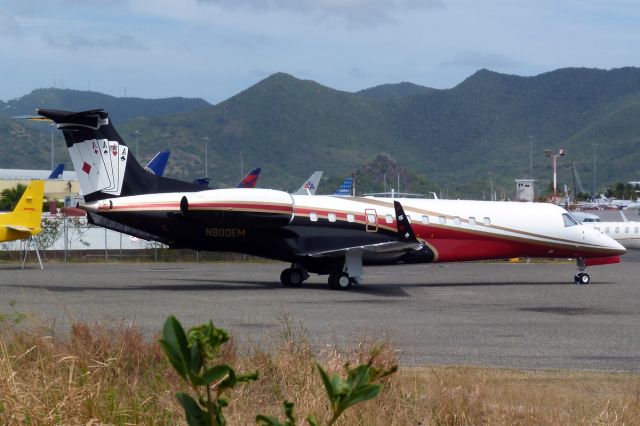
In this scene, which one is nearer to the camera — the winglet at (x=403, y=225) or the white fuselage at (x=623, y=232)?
the winglet at (x=403, y=225)

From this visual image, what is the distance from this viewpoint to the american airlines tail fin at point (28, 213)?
3338 centimetres

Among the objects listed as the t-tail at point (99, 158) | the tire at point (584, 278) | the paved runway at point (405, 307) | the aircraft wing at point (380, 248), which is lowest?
the paved runway at point (405, 307)

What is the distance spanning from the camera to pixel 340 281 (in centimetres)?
2670

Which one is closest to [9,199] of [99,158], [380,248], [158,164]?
[158,164]

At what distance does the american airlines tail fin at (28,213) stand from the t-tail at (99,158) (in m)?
8.73

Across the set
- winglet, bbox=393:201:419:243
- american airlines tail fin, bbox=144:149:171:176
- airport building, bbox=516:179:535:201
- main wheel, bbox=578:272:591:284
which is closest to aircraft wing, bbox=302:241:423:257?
winglet, bbox=393:201:419:243

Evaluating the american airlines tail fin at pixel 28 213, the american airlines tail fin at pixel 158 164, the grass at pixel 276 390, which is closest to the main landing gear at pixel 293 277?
the american airlines tail fin at pixel 28 213

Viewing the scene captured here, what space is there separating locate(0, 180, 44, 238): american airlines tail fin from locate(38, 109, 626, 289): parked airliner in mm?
8563

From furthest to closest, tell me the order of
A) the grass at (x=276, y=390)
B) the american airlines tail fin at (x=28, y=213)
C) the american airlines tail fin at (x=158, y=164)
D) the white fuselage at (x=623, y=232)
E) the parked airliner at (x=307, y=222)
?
the american airlines tail fin at (x=158, y=164) < the white fuselage at (x=623, y=232) < the american airlines tail fin at (x=28, y=213) < the parked airliner at (x=307, y=222) < the grass at (x=276, y=390)

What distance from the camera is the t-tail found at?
82.1 ft

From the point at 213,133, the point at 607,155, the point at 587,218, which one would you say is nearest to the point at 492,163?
the point at 607,155

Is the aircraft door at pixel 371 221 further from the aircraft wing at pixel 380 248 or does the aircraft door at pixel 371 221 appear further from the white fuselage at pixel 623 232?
the white fuselage at pixel 623 232

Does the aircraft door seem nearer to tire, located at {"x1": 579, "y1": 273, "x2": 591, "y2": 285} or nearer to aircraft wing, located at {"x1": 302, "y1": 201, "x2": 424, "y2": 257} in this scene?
aircraft wing, located at {"x1": 302, "y1": 201, "x2": 424, "y2": 257}

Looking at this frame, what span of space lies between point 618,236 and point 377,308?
90.3ft
